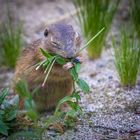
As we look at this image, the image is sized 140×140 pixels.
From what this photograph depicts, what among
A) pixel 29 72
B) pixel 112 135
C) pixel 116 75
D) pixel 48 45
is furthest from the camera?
pixel 116 75

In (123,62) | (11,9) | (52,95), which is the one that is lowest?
(52,95)

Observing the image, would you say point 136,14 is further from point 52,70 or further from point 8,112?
point 8,112

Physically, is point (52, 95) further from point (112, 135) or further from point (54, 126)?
point (112, 135)

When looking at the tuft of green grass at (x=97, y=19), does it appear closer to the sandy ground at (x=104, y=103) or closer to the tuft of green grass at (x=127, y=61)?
the sandy ground at (x=104, y=103)

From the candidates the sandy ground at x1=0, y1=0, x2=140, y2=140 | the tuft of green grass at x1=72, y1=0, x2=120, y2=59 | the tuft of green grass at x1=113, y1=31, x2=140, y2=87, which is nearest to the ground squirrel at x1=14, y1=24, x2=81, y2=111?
the sandy ground at x1=0, y1=0, x2=140, y2=140

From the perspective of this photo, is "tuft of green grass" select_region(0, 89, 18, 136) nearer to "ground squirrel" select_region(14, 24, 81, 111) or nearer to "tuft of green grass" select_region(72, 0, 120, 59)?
"ground squirrel" select_region(14, 24, 81, 111)

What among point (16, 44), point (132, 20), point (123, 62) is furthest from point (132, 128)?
point (16, 44)

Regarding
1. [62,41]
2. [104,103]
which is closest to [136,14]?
[104,103]
